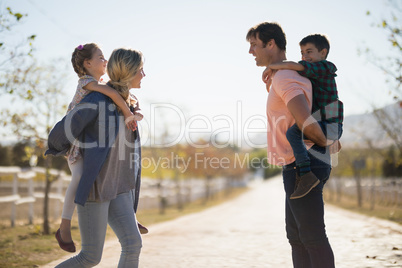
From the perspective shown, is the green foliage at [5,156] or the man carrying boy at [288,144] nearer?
the man carrying boy at [288,144]

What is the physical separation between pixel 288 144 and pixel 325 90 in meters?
0.45

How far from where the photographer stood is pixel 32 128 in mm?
9727

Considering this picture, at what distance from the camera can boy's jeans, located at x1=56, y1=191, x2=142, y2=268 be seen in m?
2.95

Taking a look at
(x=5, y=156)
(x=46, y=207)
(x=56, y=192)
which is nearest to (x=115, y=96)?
(x=46, y=207)

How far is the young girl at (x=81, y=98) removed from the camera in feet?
9.79

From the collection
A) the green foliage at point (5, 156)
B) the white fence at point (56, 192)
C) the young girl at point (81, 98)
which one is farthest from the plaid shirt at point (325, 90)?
the green foliage at point (5, 156)

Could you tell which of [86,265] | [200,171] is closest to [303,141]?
[86,265]

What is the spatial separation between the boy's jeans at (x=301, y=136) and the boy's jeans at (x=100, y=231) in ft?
3.97

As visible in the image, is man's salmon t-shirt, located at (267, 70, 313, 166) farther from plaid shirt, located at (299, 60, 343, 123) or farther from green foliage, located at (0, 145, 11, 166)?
green foliage, located at (0, 145, 11, 166)

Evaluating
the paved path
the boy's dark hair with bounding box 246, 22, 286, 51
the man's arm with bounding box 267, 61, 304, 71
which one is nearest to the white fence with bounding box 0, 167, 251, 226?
the paved path

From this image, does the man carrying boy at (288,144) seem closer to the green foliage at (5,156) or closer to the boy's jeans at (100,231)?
the boy's jeans at (100,231)

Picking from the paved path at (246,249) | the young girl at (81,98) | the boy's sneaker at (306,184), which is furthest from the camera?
the paved path at (246,249)

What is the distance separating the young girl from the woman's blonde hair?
0.25 feet

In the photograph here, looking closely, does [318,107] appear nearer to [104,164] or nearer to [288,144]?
[288,144]
